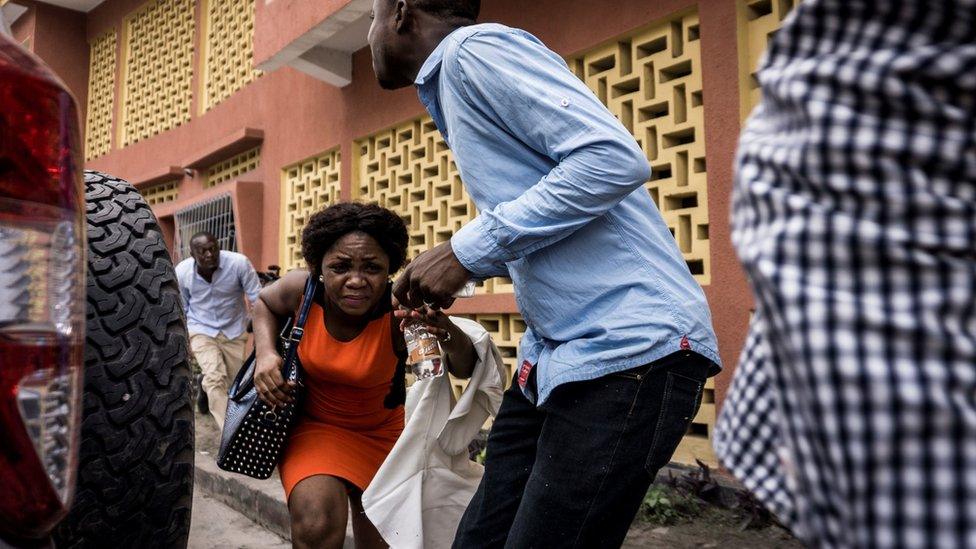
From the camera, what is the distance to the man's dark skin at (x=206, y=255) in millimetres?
6703

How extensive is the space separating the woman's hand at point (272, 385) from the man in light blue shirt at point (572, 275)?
1031mm

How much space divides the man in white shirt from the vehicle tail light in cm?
577

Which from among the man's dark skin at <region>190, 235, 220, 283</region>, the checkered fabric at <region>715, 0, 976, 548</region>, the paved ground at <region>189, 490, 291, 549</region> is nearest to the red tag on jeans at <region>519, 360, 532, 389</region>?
the checkered fabric at <region>715, 0, 976, 548</region>

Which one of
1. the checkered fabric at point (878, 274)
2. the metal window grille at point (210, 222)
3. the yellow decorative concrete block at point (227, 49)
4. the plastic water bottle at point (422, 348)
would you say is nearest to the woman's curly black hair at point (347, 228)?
the plastic water bottle at point (422, 348)

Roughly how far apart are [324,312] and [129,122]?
404 inches

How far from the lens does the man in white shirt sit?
672 centimetres

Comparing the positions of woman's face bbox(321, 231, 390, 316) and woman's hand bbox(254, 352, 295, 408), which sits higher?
woman's face bbox(321, 231, 390, 316)

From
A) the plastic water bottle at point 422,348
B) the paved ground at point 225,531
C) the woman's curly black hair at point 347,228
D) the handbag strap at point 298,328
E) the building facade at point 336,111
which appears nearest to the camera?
the plastic water bottle at point 422,348

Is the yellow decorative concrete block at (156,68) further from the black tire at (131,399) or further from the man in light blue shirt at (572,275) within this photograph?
the man in light blue shirt at (572,275)

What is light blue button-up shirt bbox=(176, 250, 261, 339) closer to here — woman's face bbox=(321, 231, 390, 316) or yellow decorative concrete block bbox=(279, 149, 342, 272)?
yellow decorative concrete block bbox=(279, 149, 342, 272)

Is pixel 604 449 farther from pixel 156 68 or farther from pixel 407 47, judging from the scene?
pixel 156 68

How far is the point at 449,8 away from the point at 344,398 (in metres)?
1.54

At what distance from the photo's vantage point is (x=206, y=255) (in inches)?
265

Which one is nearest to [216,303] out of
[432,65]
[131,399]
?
[131,399]
